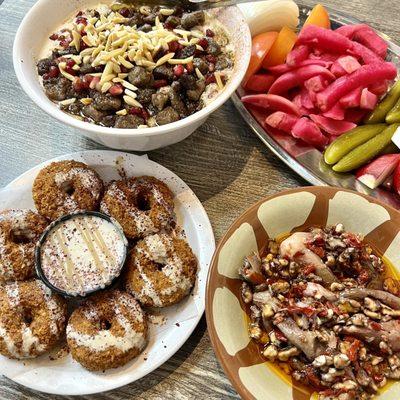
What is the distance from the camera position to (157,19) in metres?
1.95

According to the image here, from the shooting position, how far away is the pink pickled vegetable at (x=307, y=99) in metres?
1.98

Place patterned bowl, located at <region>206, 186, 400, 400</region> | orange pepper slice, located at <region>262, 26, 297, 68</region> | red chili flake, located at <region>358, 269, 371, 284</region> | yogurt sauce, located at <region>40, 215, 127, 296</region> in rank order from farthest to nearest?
orange pepper slice, located at <region>262, 26, 297, 68</region> → yogurt sauce, located at <region>40, 215, 127, 296</region> → red chili flake, located at <region>358, 269, 371, 284</region> → patterned bowl, located at <region>206, 186, 400, 400</region>

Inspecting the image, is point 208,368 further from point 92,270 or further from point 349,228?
point 349,228

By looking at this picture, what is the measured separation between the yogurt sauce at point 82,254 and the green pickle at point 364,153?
932mm

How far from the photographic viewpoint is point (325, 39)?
2.01m

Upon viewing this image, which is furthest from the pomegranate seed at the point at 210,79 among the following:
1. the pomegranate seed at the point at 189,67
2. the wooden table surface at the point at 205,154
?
the wooden table surface at the point at 205,154

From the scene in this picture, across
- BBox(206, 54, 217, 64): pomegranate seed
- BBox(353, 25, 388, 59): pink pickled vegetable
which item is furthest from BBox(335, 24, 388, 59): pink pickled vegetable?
BBox(206, 54, 217, 64): pomegranate seed

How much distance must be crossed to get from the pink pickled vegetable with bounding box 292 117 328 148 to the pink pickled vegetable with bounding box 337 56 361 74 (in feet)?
0.87

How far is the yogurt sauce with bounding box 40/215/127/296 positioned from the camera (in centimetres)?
159

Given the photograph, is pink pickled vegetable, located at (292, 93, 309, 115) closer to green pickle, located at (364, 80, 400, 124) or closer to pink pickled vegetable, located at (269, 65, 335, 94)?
pink pickled vegetable, located at (269, 65, 335, 94)

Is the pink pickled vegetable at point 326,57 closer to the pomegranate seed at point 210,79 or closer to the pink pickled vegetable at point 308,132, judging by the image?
the pink pickled vegetable at point 308,132

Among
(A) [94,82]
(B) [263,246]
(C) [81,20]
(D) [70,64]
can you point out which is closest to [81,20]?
(C) [81,20]

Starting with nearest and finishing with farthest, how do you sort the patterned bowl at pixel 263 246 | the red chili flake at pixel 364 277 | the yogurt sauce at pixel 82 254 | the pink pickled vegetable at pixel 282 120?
the patterned bowl at pixel 263 246
the red chili flake at pixel 364 277
the yogurt sauce at pixel 82 254
the pink pickled vegetable at pixel 282 120

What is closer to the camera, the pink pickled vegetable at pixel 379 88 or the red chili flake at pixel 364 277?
the red chili flake at pixel 364 277
